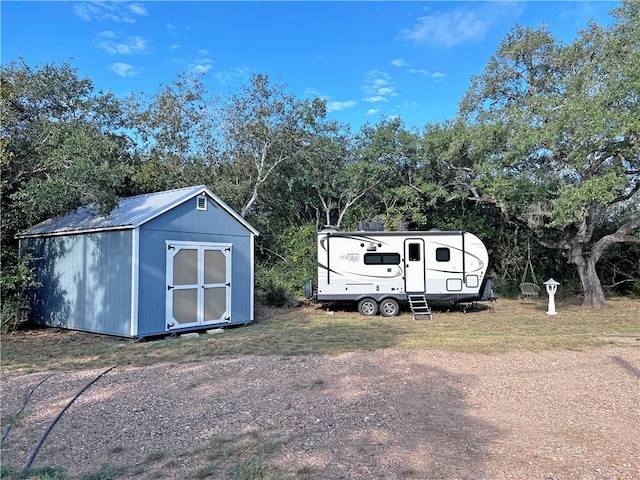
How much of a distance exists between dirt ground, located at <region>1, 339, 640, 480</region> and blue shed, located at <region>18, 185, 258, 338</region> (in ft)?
9.42

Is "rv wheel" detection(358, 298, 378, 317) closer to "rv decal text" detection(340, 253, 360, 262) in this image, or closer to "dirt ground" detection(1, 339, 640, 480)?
"rv decal text" detection(340, 253, 360, 262)

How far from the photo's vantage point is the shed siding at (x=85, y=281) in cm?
945

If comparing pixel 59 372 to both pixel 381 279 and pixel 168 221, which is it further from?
pixel 381 279

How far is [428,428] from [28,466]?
3273 millimetres

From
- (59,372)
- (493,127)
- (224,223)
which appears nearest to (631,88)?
(493,127)

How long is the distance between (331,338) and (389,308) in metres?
4.66

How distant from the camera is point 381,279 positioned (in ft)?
45.0

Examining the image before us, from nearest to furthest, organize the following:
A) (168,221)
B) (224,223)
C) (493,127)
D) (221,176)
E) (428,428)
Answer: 1. (428,428)
2. (168,221)
3. (224,223)
4. (493,127)
5. (221,176)

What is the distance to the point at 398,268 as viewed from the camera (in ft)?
44.9

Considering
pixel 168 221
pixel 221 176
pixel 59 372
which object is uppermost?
pixel 221 176

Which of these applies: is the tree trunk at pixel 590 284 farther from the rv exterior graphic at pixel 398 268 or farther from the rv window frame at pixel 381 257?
the rv window frame at pixel 381 257

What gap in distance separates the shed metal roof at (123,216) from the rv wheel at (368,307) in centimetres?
406

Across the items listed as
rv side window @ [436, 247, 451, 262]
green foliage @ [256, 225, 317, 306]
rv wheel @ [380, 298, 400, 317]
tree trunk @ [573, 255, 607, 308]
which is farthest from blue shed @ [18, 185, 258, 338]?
tree trunk @ [573, 255, 607, 308]

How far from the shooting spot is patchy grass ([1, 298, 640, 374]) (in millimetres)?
7898
